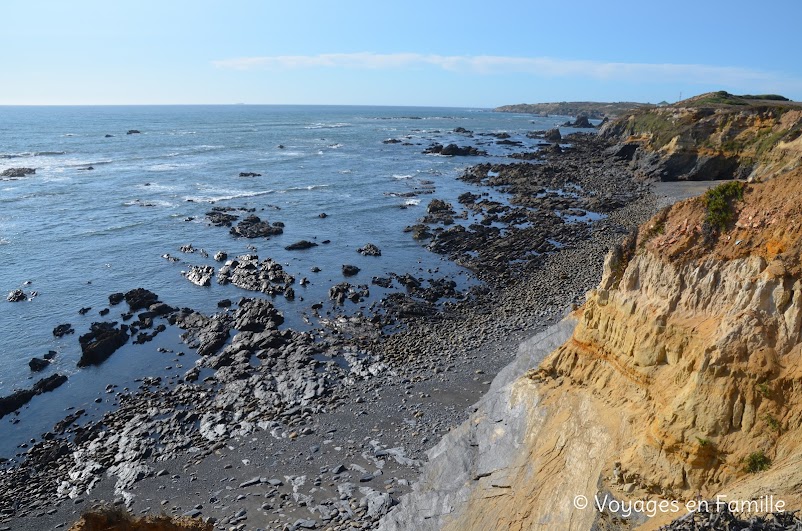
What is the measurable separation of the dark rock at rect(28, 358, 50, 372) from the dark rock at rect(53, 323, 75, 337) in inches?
130

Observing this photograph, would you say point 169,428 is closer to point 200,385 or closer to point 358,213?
point 200,385

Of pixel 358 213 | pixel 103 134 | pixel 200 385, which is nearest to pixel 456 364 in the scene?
pixel 200 385

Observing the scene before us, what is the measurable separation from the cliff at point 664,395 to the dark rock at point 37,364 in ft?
83.1

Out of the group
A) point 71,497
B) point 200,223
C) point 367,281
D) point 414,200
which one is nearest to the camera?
Answer: point 71,497

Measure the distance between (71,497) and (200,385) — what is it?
814 centimetres

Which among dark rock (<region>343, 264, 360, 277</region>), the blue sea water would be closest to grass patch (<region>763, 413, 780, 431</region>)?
the blue sea water

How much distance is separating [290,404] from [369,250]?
935 inches

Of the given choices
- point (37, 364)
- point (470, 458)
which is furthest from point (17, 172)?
point (470, 458)

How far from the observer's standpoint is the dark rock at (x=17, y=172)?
82.7m

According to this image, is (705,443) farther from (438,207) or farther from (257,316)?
(438,207)

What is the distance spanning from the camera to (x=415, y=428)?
70.1ft

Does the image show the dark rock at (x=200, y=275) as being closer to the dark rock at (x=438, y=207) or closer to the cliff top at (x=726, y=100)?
the dark rock at (x=438, y=207)

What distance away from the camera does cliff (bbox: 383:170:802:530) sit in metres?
9.69

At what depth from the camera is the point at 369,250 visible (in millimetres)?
46375
